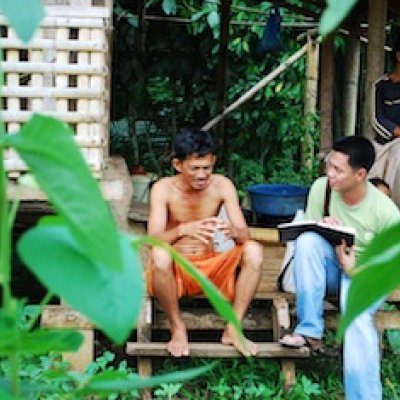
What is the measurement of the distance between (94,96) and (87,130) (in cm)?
15

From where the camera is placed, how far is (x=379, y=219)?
480cm

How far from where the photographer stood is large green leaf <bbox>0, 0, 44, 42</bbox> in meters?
0.57

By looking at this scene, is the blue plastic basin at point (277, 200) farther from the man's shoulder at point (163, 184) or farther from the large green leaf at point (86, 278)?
the large green leaf at point (86, 278)

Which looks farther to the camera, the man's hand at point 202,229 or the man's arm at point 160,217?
the man's arm at point 160,217

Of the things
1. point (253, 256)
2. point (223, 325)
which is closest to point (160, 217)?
point (253, 256)

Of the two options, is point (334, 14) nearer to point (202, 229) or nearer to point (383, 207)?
point (202, 229)

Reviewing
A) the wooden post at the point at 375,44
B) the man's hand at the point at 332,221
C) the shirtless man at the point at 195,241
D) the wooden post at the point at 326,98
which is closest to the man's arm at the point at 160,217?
the shirtless man at the point at 195,241

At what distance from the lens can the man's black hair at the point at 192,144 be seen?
4.93m

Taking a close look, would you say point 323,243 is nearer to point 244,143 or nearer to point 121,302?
point 121,302

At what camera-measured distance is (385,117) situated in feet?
20.8

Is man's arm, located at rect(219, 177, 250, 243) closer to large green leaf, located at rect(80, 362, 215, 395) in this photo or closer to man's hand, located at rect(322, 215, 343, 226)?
man's hand, located at rect(322, 215, 343, 226)

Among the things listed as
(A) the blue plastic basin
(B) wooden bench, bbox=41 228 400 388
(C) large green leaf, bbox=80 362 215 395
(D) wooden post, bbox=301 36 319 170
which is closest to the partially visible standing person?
(A) the blue plastic basin

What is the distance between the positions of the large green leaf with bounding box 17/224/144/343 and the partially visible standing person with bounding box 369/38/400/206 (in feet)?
18.3

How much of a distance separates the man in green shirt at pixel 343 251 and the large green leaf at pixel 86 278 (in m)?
4.13
